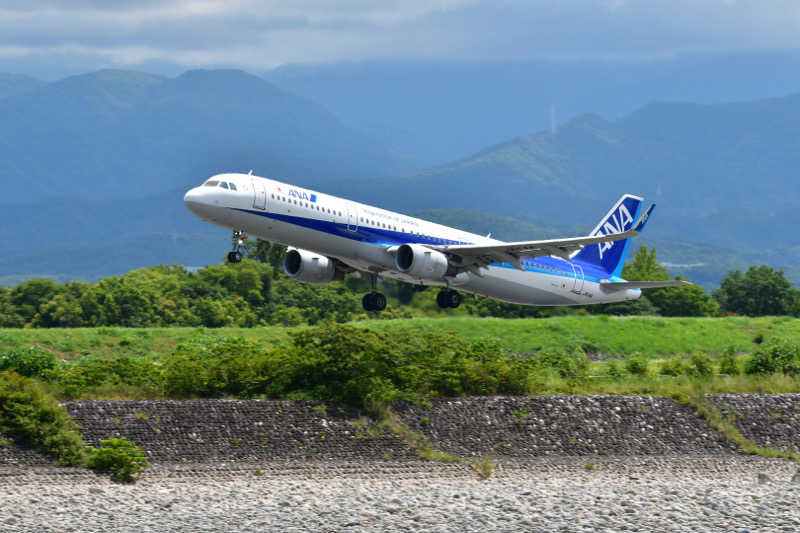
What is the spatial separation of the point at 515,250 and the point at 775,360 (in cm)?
1287

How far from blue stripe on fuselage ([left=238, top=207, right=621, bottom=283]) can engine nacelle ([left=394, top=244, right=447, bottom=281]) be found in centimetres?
98

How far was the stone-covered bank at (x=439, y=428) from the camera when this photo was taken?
1284 inches

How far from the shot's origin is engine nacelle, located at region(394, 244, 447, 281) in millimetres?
48562

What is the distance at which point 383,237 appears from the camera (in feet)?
162

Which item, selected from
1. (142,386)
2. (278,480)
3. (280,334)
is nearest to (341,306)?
(280,334)

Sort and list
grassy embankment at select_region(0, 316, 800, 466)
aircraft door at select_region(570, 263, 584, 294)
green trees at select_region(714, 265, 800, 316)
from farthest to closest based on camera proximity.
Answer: green trees at select_region(714, 265, 800, 316) < aircraft door at select_region(570, 263, 584, 294) < grassy embankment at select_region(0, 316, 800, 466)

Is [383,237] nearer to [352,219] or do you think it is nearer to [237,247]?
[352,219]

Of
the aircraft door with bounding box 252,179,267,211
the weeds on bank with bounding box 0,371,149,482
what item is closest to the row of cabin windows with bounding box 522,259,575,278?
the aircraft door with bounding box 252,179,267,211

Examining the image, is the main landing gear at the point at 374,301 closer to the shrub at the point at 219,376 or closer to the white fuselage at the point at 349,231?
the white fuselage at the point at 349,231

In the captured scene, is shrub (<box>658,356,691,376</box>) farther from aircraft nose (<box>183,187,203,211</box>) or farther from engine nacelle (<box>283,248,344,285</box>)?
aircraft nose (<box>183,187,203,211</box>)

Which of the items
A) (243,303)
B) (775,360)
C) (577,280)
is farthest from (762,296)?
(775,360)

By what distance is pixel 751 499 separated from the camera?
30.2 meters

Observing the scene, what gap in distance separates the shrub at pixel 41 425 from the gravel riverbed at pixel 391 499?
2.98 ft

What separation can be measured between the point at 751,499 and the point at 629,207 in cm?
3704
